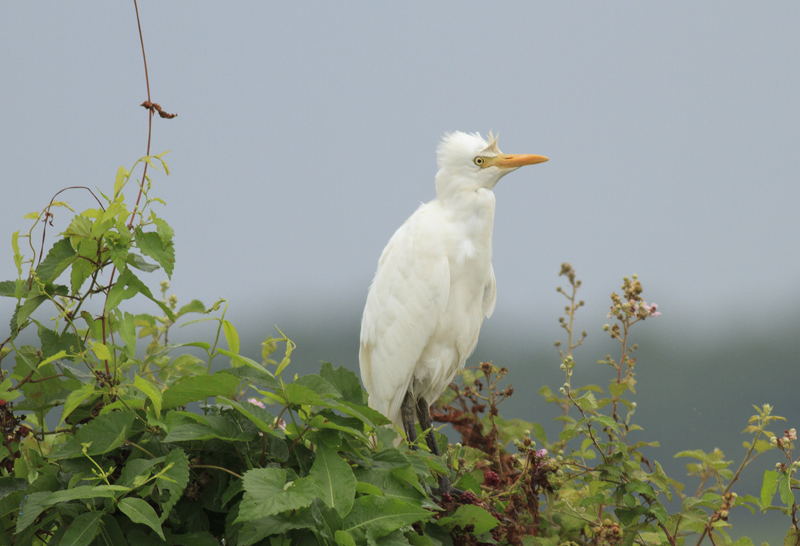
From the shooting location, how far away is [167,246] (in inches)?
33.6

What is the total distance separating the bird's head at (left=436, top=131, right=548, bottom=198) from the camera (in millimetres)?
1822

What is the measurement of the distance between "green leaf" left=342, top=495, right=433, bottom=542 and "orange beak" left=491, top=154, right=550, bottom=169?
123cm

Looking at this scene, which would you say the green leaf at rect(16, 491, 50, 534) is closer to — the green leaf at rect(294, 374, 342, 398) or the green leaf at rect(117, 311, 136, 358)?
the green leaf at rect(117, 311, 136, 358)

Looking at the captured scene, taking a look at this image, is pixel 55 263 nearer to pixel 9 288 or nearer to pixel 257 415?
pixel 9 288

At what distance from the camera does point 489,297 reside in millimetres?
2084

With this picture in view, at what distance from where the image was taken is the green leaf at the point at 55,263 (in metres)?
0.84

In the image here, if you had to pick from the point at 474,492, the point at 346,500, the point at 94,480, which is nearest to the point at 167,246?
the point at 94,480

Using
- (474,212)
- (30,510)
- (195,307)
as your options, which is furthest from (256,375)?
(474,212)

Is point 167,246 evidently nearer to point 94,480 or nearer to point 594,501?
point 94,480

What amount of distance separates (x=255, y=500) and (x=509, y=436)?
1.11m

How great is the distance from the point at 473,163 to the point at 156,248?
1.19 metres

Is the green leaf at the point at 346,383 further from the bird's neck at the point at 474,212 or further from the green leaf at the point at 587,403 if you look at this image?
the bird's neck at the point at 474,212

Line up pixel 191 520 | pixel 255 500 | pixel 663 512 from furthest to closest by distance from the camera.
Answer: pixel 663 512 → pixel 191 520 → pixel 255 500

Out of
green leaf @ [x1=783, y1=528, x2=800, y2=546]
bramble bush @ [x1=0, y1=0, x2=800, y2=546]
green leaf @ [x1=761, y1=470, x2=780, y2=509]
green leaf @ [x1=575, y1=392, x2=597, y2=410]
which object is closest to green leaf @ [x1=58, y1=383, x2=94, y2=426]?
bramble bush @ [x1=0, y1=0, x2=800, y2=546]
